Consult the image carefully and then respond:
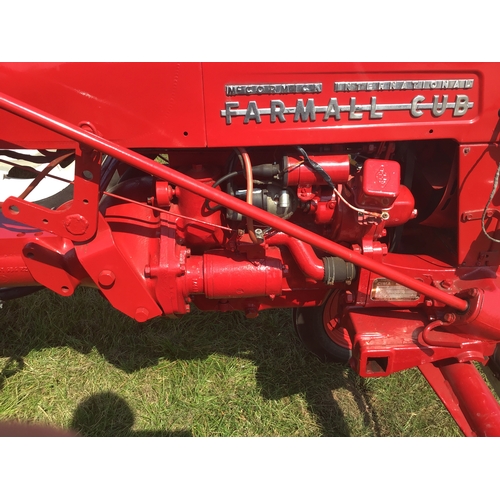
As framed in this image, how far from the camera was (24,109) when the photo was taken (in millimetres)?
1062

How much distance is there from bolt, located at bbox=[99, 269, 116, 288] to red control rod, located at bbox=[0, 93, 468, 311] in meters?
0.34

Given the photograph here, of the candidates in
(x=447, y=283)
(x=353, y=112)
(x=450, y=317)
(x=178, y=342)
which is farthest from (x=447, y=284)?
(x=178, y=342)

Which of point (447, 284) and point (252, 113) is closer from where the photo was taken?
point (252, 113)

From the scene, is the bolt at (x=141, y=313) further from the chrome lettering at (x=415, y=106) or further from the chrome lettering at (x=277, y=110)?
the chrome lettering at (x=415, y=106)

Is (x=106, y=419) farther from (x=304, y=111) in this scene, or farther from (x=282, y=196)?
(x=304, y=111)

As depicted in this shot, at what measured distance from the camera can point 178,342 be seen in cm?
231

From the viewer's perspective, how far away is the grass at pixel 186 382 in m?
2.00

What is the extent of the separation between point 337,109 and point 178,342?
159 cm

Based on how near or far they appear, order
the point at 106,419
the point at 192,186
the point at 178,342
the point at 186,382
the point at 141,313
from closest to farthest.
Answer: the point at 192,186, the point at 141,313, the point at 106,419, the point at 186,382, the point at 178,342

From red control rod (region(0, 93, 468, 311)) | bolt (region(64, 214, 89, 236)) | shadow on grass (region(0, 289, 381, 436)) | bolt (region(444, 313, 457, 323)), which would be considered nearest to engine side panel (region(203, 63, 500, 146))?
red control rod (region(0, 93, 468, 311))

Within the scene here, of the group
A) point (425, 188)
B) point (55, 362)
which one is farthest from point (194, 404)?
point (425, 188)

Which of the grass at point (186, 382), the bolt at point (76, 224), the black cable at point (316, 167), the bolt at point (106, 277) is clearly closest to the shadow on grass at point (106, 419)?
the grass at point (186, 382)

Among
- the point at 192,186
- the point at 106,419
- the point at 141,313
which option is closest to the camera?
the point at 192,186

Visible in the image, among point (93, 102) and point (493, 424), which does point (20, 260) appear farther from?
point (493, 424)
